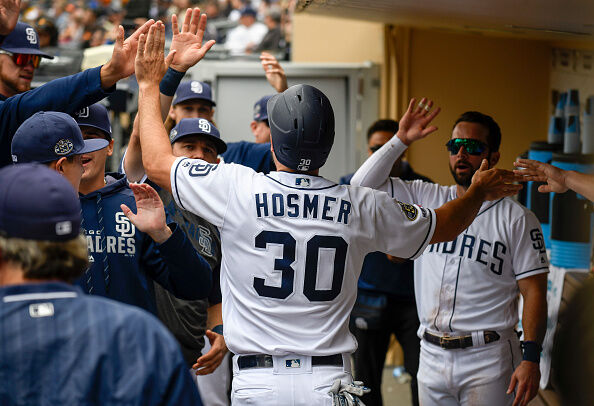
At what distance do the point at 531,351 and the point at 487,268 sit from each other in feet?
1.44

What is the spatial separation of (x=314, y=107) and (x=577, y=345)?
2.60 m

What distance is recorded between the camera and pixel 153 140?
10.2 ft

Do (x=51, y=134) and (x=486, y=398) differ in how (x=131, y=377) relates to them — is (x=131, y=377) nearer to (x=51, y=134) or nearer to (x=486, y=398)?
(x=51, y=134)

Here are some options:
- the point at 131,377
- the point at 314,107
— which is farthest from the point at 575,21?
the point at 131,377

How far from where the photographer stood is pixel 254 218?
2973mm

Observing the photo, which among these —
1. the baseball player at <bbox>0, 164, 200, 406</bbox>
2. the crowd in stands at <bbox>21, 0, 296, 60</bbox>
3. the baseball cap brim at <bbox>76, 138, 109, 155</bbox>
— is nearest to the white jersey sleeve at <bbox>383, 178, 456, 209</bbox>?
the baseball cap brim at <bbox>76, 138, 109, 155</bbox>

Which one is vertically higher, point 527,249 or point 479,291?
point 527,249

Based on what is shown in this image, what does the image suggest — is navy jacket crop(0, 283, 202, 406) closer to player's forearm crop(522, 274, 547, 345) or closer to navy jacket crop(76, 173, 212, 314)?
navy jacket crop(76, 173, 212, 314)

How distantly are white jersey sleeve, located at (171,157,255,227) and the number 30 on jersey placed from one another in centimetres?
19

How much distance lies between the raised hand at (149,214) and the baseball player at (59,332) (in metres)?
1.05

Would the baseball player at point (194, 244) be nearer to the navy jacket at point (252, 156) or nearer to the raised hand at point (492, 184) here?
the navy jacket at point (252, 156)

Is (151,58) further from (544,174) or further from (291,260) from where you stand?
(544,174)

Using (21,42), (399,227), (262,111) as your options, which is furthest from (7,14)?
(399,227)

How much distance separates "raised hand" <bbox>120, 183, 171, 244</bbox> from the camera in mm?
3174
